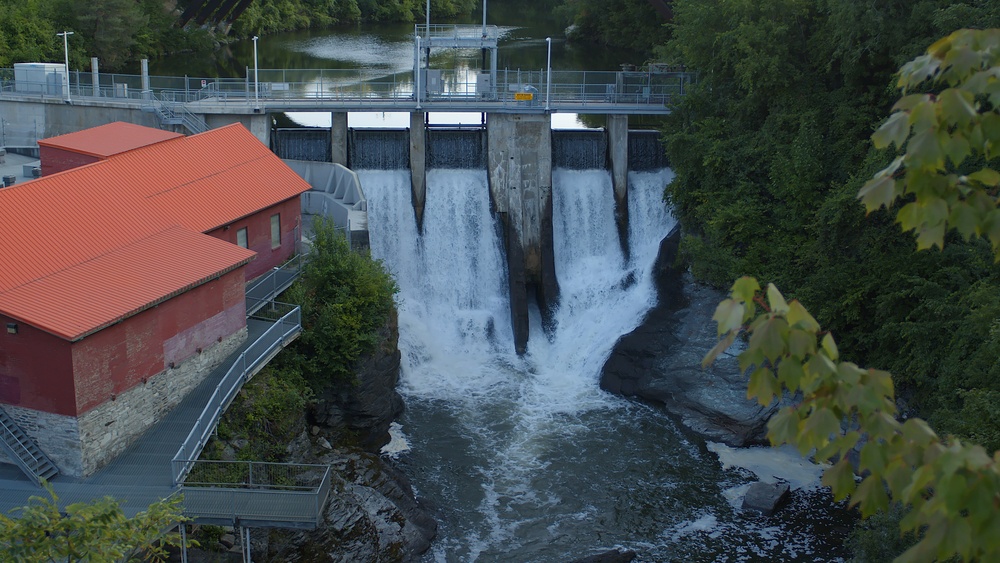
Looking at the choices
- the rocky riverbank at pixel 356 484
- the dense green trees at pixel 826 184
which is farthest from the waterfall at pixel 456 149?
the rocky riverbank at pixel 356 484

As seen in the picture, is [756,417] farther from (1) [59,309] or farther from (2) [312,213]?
(1) [59,309]

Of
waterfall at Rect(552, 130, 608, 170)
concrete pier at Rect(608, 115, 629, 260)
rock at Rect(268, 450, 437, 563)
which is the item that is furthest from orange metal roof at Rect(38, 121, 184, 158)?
concrete pier at Rect(608, 115, 629, 260)

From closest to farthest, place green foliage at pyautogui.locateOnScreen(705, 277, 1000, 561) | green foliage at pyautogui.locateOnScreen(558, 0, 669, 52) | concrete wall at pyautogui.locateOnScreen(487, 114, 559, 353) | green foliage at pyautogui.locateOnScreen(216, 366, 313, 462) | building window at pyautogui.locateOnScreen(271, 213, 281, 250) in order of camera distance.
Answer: green foliage at pyautogui.locateOnScreen(705, 277, 1000, 561) → green foliage at pyautogui.locateOnScreen(216, 366, 313, 462) → building window at pyautogui.locateOnScreen(271, 213, 281, 250) → concrete wall at pyautogui.locateOnScreen(487, 114, 559, 353) → green foliage at pyautogui.locateOnScreen(558, 0, 669, 52)

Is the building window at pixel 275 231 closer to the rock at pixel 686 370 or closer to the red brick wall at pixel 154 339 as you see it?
the red brick wall at pixel 154 339

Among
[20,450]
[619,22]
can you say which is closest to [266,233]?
[20,450]

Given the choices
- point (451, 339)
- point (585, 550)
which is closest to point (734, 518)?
point (585, 550)

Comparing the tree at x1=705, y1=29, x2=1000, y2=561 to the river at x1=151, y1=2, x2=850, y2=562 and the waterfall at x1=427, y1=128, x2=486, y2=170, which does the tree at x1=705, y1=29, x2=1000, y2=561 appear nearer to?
the river at x1=151, y1=2, x2=850, y2=562

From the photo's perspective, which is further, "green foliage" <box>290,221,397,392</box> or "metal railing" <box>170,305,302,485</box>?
"green foliage" <box>290,221,397,392</box>
